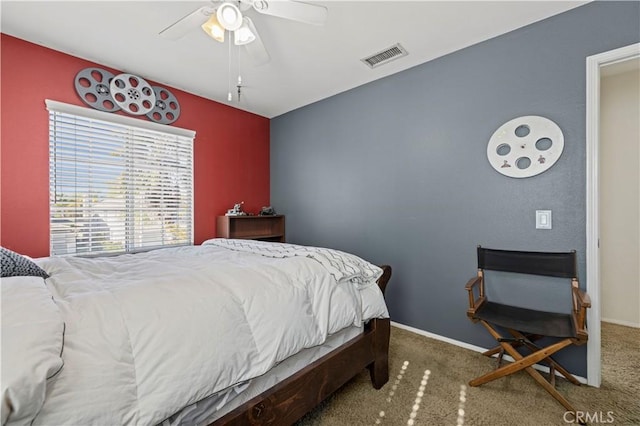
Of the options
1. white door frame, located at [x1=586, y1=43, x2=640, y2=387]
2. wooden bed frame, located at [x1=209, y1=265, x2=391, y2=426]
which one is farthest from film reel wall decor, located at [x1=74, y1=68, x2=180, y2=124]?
white door frame, located at [x1=586, y1=43, x2=640, y2=387]

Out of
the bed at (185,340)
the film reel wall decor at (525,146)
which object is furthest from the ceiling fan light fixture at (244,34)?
the film reel wall decor at (525,146)

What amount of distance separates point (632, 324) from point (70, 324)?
4300mm

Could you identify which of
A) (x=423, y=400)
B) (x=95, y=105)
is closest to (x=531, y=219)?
(x=423, y=400)

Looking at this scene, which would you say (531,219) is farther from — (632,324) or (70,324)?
(70,324)

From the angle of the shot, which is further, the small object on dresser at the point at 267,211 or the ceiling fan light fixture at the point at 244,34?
the small object on dresser at the point at 267,211

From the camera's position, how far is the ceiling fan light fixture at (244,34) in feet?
5.69

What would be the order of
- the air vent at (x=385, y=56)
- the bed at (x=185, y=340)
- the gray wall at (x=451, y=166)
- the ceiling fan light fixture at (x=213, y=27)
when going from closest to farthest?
1. the bed at (x=185, y=340)
2. the ceiling fan light fixture at (x=213, y=27)
3. the gray wall at (x=451, y=166)
4. the air vent at (x=385, y=56)

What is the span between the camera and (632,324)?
2.75 metres

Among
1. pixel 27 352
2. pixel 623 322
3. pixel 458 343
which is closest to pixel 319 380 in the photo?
pixel 27 352

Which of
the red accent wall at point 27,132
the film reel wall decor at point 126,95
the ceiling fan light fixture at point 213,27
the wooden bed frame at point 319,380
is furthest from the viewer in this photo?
the film reel wall decor at point 126,95

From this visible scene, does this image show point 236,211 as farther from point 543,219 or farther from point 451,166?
point 543,219

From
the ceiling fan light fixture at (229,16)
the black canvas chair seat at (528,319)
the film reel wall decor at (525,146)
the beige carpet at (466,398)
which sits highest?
the ceiling fan light fixture at (229,16)

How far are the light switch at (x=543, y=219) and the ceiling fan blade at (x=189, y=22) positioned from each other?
253 centimetres

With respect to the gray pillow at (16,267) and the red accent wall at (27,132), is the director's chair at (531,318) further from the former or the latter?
the red accent wall at (27,132)
